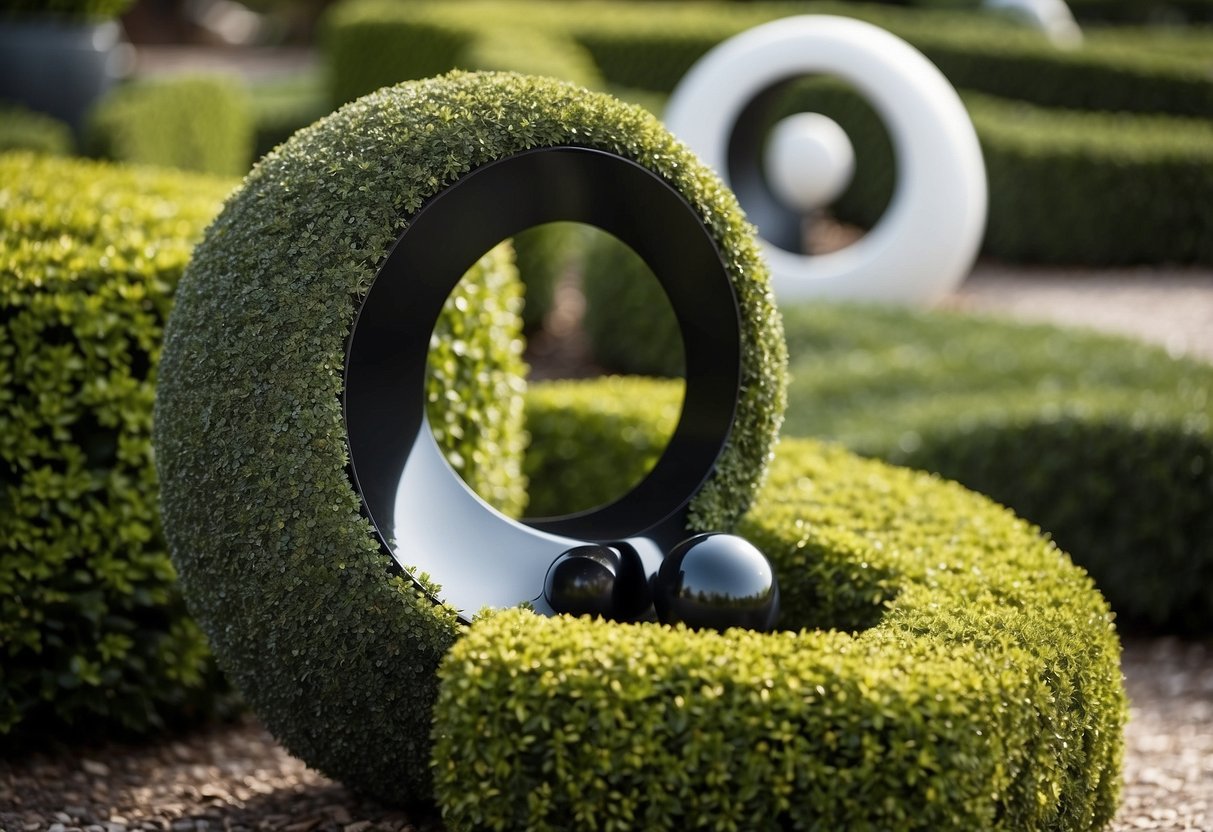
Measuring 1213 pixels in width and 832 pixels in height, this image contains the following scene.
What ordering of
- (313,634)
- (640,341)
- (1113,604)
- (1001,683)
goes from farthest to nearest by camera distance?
(640,341), (1113,604), (313,634), (1001,683)

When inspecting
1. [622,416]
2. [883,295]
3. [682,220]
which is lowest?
[622,416]

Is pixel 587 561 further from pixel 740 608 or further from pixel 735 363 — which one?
pixel 735 363

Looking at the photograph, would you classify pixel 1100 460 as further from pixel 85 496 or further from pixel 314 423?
pixel 85 496

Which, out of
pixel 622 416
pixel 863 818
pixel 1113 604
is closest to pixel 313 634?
pixel 863 818

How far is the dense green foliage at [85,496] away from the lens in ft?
13.4

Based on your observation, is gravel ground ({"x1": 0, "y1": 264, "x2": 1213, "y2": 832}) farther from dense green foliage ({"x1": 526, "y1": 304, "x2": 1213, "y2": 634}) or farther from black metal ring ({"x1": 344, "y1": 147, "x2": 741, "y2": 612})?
black metal ring ({"x1": 344, "y1": 147, "x2": 741, "y2": 612})

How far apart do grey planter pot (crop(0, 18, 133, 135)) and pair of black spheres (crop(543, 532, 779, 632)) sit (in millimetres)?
9013

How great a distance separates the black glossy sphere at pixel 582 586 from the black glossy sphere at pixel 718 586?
0.15 m

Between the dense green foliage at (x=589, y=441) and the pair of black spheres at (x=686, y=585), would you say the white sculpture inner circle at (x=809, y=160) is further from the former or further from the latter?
the pair of black spheres at (x=686, y=585)

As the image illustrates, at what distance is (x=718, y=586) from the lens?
343cm

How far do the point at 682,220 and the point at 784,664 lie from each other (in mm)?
1441

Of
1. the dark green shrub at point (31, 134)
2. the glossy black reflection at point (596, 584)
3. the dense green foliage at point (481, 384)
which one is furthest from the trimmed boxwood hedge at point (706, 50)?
the glossy black reflection at point (596, 584)

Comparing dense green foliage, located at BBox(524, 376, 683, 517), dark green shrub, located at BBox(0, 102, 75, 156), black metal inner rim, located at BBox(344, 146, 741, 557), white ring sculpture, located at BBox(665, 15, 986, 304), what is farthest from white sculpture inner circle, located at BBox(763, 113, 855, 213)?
black metal inner rim, located at BBox(344, 146, 741, 557)

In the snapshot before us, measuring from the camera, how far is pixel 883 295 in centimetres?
1010
